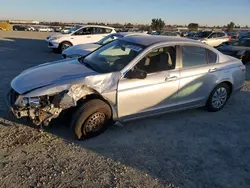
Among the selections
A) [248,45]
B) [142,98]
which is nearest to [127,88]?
[142,98]

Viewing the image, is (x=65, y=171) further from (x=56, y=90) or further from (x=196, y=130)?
(x=196, y=130)

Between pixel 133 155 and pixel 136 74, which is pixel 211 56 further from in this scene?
pixel 133 155

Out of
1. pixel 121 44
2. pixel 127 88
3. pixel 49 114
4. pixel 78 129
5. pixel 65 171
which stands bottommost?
pixel 65 171

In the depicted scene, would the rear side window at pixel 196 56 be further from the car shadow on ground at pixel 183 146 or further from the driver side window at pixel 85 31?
the driver side window at pixel 85 31

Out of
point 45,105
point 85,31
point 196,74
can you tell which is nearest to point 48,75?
point 45,105

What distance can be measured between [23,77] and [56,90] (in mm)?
889

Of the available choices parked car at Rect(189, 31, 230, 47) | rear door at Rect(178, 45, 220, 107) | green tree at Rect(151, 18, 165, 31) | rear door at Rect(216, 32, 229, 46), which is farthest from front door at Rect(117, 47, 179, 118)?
green tree at Rect(151, 18, 165, 31)

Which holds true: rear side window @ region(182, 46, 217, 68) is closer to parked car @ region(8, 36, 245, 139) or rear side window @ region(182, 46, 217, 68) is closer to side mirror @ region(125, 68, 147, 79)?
parked car @ region(8, 36, 245, 139)

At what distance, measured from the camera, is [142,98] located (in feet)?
13.0

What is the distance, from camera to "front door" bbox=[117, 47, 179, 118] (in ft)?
12.5

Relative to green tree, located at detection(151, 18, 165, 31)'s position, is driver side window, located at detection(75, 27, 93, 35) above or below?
below

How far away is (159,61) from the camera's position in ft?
13.9

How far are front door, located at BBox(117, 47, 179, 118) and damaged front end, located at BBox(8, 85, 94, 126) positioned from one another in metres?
0.73

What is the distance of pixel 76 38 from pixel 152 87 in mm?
10223
